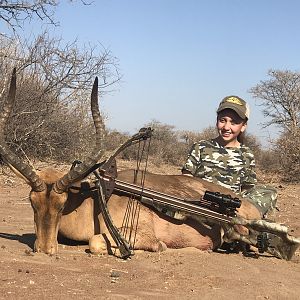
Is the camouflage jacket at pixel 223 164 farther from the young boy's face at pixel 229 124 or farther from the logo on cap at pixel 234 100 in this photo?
Answer: the logo on cap at pixel 234 100

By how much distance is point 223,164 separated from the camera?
7023 millimetres

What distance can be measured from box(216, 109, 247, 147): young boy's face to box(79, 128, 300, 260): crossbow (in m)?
1.06

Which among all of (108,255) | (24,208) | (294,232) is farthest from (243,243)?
(24,208)

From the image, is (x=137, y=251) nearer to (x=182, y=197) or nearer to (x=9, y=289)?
(x=182, y=197)

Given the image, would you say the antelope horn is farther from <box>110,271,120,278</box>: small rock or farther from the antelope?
<box>110,271,120,278</box>: small rock

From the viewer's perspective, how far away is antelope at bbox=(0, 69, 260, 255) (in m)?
5.46

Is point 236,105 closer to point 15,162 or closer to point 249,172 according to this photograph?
point 249,172

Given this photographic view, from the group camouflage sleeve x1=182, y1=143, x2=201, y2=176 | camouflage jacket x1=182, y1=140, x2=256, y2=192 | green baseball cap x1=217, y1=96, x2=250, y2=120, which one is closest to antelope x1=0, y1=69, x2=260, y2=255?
camouflage jacket x1=182, y1=140, x2=256, y2=192

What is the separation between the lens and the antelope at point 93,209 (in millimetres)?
5457

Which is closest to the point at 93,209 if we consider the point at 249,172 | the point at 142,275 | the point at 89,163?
the point at 89,163

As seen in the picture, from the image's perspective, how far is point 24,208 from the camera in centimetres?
953

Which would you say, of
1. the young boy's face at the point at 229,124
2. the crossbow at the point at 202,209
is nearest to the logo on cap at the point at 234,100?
the young boy's face at the point at 229,124

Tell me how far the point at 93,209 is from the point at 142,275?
4.28 feet

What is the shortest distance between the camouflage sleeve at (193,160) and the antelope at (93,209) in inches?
16.1
